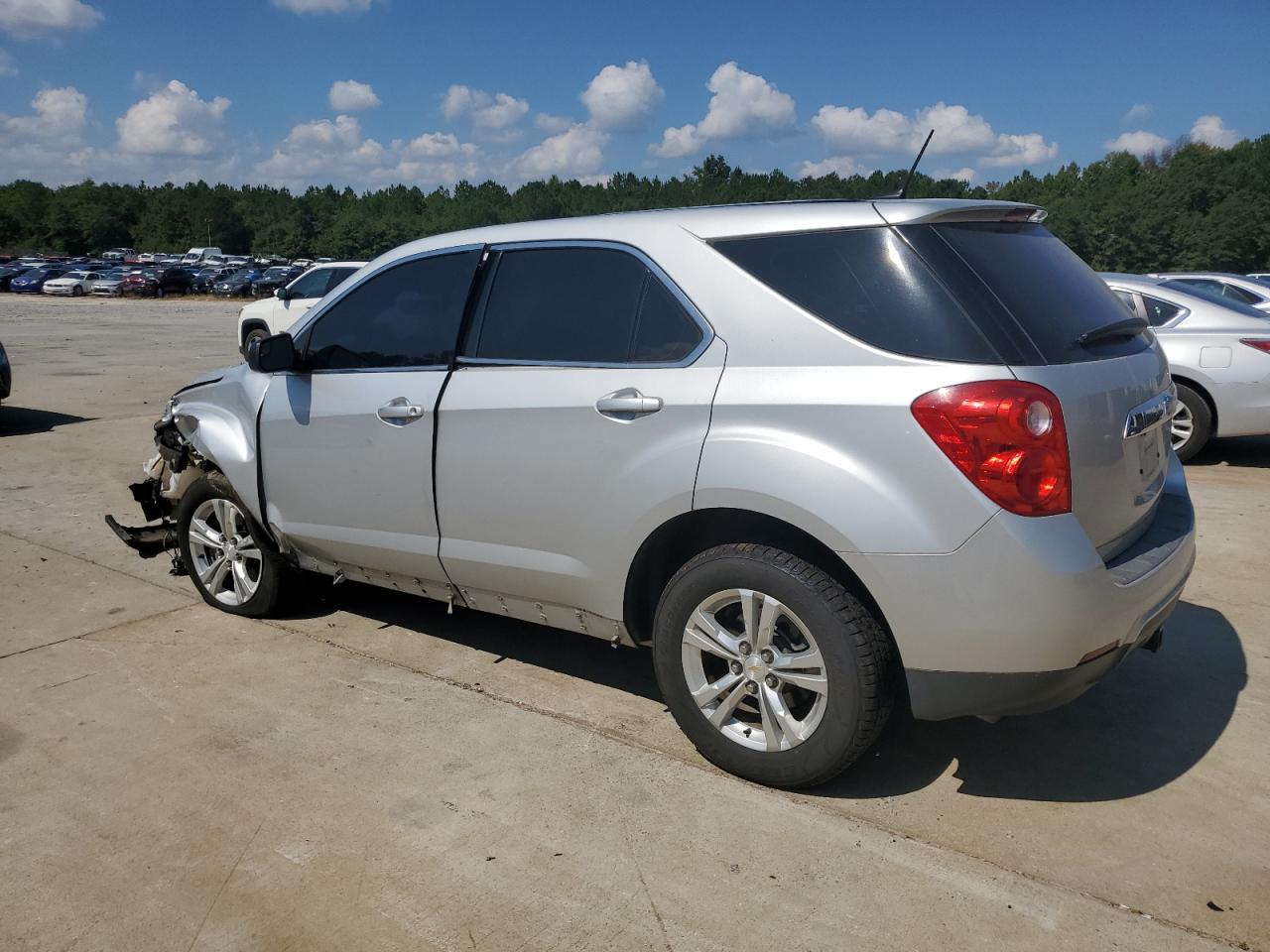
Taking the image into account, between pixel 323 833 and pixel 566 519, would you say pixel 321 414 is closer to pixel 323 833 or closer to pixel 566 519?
pixel 566 519

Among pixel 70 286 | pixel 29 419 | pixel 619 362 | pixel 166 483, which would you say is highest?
pixel 619 362

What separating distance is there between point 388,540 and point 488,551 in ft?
1.91

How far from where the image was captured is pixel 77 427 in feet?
36.1

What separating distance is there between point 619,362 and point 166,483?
346 cm

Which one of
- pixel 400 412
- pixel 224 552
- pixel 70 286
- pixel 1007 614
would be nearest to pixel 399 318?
pixel 400 412

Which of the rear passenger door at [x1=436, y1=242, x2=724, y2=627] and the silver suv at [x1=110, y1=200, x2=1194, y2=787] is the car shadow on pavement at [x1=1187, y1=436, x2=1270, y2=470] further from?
the rear passenger door at [x1=436, y1=242, x2=724, y2=627]

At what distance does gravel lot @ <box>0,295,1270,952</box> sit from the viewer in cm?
273

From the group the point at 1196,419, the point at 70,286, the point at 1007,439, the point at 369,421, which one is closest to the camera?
the point at 1007,439

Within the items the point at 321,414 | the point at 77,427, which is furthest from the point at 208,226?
the point at 321,414

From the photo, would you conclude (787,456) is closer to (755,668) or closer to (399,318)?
(755,668)

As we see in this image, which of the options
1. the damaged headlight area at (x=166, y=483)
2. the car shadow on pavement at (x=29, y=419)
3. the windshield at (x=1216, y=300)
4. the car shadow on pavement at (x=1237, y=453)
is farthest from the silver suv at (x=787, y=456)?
the car shadow on pavement at (x=29, y=419)

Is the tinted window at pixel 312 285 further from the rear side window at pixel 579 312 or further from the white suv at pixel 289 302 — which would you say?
the rear side window at pixel 579 312

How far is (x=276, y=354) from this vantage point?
4.50 meters

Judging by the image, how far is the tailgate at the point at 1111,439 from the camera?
2.94 m
